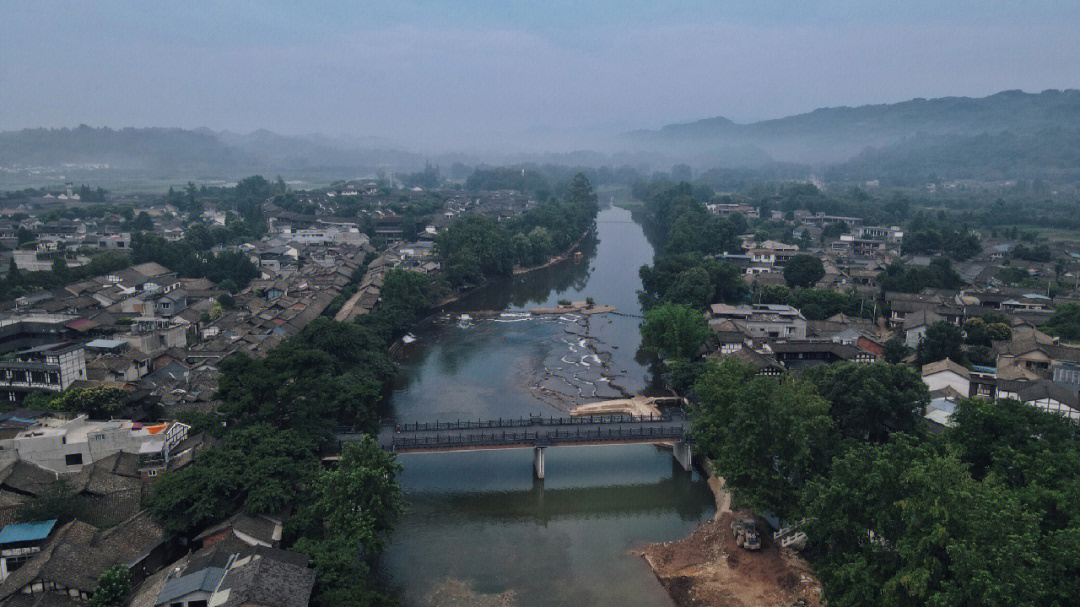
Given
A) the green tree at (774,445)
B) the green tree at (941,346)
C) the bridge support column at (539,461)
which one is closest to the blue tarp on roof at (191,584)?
the bridge support column at (539,461)

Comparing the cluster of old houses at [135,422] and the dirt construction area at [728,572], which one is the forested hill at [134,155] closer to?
the cluster of old houses at [135,422]

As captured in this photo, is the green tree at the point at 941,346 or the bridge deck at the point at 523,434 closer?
the bridge deck at the point at 523,434

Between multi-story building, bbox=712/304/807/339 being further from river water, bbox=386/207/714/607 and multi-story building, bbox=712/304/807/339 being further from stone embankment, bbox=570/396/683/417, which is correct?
stone embankment, bbox=570/396/683/417

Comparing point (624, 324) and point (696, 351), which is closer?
point (696, 351)

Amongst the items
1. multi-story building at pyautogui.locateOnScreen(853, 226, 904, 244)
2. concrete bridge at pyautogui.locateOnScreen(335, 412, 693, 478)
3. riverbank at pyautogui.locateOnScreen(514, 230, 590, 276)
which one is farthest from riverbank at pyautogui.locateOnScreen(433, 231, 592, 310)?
multi-story building at pyautogui.locateOnScreen(853, 226, 904, 244)

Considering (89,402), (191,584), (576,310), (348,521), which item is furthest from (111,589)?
(576,310)

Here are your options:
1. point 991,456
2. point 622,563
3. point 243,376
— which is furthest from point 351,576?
point 991,456

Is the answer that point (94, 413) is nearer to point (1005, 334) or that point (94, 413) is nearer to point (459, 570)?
point (459, 570)
